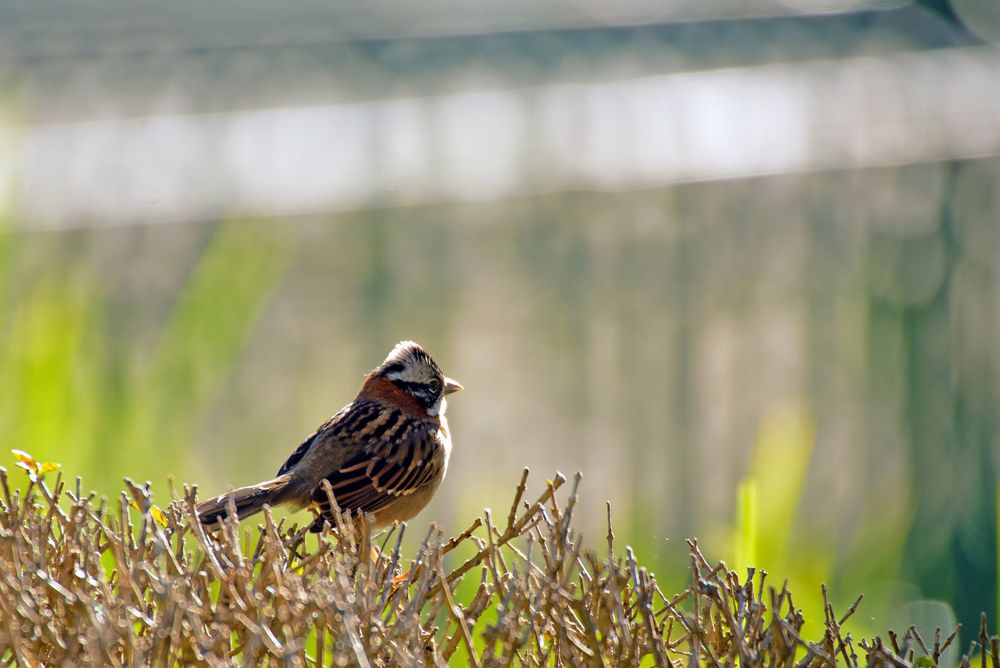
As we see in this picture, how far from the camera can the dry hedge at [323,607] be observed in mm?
1889

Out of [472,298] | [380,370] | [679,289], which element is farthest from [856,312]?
[380,370]

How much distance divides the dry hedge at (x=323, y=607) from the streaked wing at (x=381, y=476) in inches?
48.8

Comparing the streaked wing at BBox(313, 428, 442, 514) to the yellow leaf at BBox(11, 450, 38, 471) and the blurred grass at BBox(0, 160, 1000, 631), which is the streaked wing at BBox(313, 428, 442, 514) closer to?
the yellow leaf at BBox(11, 450, 38, 471)

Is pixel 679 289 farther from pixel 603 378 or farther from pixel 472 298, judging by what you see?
pixel 472 298

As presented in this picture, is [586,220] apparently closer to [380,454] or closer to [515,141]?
[515,141]

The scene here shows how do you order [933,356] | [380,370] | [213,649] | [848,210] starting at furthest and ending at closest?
[848,210]
[933,356]
[380,370]
[213,649]

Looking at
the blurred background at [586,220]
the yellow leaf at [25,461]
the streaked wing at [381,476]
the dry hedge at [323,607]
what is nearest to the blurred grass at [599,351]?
the blurred background at [586,220]

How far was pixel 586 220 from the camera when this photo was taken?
20.2ft

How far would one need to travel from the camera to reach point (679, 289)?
6062mm

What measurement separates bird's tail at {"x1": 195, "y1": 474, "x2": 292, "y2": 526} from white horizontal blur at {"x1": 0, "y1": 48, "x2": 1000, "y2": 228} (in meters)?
2.68

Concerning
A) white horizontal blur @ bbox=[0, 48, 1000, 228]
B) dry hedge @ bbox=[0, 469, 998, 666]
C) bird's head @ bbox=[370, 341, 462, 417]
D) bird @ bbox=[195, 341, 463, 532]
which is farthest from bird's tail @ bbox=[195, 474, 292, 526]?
white horizontal blur @ bbox=[0, 48, 1000, 228]

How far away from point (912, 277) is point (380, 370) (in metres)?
2.63

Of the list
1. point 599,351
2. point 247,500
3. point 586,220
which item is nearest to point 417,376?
point 247,500

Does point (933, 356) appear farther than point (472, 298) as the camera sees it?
No
